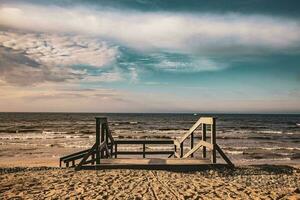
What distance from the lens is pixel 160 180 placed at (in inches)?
361

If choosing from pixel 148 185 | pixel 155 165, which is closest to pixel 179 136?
pixel 155 165

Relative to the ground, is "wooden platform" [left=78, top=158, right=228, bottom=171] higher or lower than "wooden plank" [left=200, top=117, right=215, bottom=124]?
lower

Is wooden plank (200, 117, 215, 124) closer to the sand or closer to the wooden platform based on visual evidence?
the wooden platform

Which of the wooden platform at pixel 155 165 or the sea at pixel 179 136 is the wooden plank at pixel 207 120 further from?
the sea at pixel 179 136

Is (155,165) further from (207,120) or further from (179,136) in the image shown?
(179,136)

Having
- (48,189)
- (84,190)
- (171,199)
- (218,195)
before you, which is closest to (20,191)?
(48,189)

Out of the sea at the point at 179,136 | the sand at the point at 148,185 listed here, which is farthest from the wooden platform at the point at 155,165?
the sea at the point at 179,136

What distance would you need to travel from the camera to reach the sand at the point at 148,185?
7496 mm

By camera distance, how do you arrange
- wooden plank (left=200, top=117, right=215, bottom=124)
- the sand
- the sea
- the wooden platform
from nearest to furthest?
the sand → wooden plank (left=200, top=117, right=215, bottom=124) → the wooden platform → the sea


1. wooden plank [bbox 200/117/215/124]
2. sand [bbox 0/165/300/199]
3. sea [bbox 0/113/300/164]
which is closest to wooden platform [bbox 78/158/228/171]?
sand [bbox 0/165/300/199]

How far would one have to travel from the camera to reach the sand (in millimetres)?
7496

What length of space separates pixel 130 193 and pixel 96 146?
3.41 m

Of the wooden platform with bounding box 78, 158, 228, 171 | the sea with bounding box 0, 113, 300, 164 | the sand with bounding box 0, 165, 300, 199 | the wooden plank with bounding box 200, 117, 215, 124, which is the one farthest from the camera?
the sea with bounding box 0, 113, 300, 164

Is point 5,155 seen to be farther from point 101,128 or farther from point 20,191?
point 20,191
